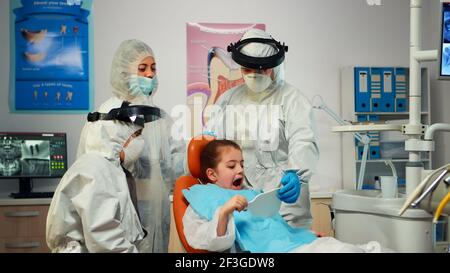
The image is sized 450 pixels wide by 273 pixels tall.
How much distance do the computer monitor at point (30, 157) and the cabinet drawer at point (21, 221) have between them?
0.20 ft

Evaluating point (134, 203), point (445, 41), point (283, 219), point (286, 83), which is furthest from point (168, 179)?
point (445, 41)

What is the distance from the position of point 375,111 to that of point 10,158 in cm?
154

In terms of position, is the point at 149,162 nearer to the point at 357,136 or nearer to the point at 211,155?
the point at 211,155

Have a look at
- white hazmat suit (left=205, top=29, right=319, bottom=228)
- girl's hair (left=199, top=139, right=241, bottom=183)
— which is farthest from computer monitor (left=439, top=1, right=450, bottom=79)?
girl's hair (left=199, top=139, right=241, bottom=183)

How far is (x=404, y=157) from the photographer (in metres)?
1.68

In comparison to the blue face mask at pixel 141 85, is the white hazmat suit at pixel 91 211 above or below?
below

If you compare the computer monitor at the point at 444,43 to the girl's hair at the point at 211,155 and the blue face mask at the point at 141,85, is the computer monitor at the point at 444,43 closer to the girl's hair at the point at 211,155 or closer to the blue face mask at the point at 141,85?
the girl's hair at the point at 211,155

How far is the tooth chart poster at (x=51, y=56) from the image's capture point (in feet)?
4.51

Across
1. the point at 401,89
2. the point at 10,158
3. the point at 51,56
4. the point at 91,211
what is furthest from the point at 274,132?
the point at 10,158

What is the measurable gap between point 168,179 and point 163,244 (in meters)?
0.23

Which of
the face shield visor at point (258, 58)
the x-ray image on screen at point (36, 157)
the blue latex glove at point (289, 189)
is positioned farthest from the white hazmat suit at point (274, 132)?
the x-ray image on screen at point (36, 157)

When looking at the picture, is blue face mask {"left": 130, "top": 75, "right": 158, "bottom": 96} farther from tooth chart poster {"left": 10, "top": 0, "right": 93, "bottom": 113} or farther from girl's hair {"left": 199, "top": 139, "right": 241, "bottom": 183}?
A: girl's hair {"left": 199, "top": 139, "right": 241, "bottom": 183}

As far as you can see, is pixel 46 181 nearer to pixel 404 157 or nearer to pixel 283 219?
pixel 283 219

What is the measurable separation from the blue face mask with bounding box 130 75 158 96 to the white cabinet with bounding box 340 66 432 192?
2.50ft
